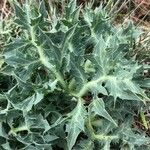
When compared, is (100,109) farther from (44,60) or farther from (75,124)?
(44,60)

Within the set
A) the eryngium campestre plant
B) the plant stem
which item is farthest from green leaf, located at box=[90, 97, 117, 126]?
the plant stem

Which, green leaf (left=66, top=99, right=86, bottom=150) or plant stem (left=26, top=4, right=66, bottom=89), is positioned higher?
plant stem (left=26, top=4, right=66, bottom=89)

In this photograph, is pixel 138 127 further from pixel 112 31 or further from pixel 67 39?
pixel 67 39

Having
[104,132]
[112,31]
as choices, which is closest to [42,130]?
[104,132]

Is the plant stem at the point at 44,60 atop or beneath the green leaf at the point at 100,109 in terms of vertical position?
atop

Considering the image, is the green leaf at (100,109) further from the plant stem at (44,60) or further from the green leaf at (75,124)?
the plant stem at (44,60)

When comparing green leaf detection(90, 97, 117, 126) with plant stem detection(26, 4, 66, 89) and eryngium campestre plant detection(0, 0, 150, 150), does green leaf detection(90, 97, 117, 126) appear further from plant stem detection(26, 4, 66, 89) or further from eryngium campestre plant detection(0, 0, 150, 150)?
plant stem detection(26, 4, 66, 89)

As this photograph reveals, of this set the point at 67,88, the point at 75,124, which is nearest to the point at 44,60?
the point at 67,88

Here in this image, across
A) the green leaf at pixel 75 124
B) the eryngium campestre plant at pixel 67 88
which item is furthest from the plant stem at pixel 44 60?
the green leaf at pixel 75 124
